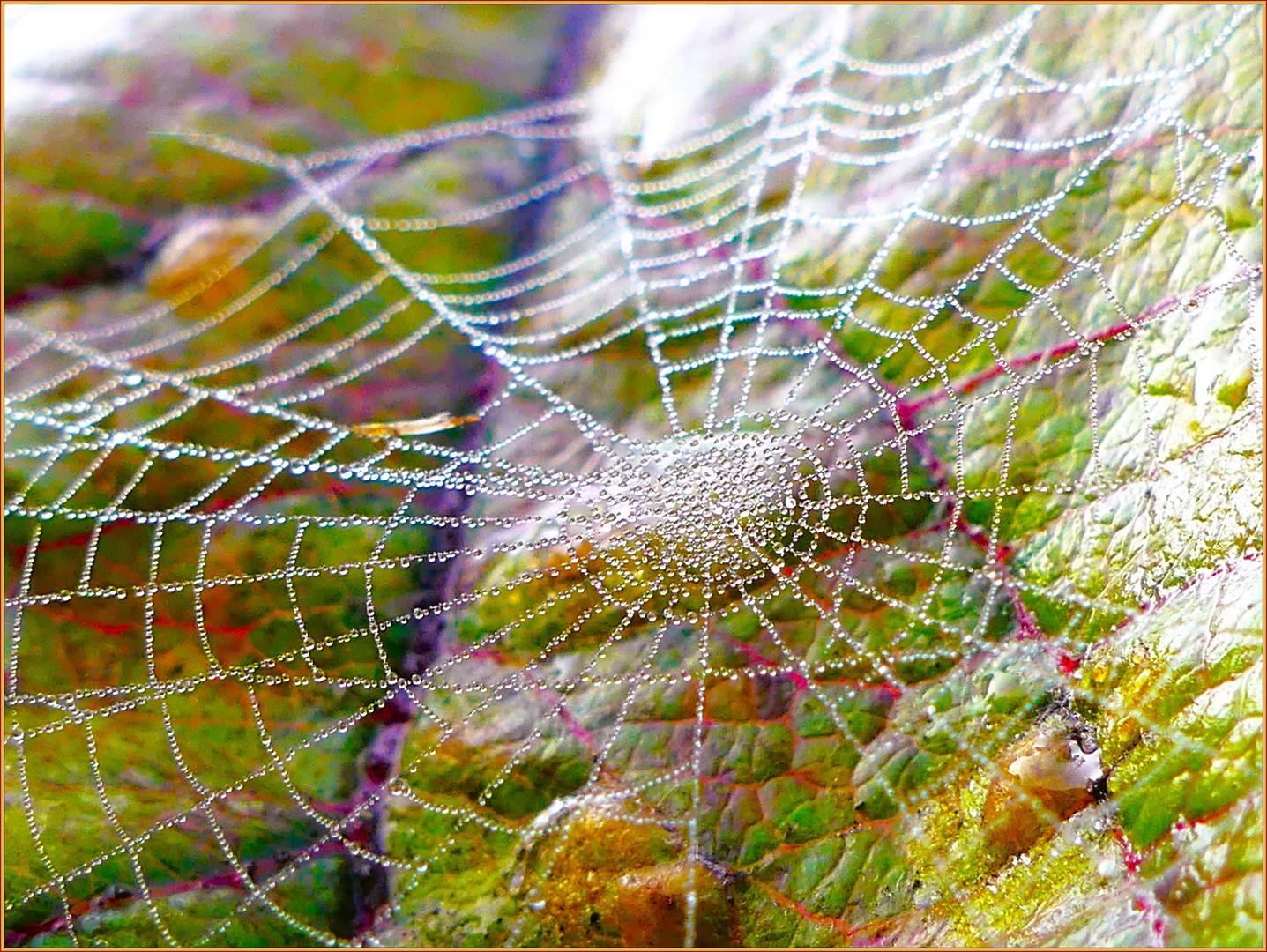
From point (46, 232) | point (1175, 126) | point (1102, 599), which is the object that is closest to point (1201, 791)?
point (1102, 599)

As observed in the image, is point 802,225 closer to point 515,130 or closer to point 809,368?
point 809,368

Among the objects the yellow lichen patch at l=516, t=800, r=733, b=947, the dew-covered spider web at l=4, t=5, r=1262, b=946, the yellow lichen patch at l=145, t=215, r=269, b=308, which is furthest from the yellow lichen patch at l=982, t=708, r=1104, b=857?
the yellow lichen patch at l=145, t=215, r=269, b=308

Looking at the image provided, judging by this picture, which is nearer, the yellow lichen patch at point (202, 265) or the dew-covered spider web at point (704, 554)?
the dew-covered spider web at point (704, 554)


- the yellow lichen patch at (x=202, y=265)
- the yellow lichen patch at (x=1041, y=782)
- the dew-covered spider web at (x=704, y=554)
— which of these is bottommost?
the yellow lichen patch at (x=1041, y=782)

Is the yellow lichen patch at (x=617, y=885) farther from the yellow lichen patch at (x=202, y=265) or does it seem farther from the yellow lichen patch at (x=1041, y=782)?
the yellow lichen patch at (x=202, y=265)

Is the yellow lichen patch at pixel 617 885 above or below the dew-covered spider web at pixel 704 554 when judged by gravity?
below

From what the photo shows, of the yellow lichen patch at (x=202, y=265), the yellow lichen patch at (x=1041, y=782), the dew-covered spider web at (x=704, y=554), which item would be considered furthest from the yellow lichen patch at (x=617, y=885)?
the yellow lichen patch at (x=202, y=265)

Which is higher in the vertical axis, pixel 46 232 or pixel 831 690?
pixel 46 232
